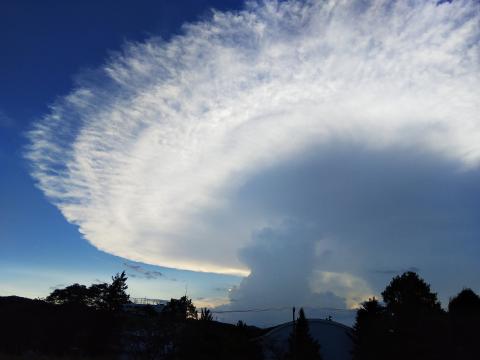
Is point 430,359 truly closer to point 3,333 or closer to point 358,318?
point 358,318

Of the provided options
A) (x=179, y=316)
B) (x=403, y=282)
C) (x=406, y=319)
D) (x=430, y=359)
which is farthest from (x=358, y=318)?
(x=179, y=316)

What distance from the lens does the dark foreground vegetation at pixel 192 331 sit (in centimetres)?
3681

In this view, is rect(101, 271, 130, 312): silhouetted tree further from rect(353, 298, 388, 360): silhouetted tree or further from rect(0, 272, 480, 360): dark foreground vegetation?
rect(353, 298, 388, 360): silhouetted tree

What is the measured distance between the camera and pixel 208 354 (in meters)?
33.2

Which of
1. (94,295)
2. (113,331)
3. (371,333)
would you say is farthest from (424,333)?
(94,295)

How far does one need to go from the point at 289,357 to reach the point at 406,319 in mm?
13024

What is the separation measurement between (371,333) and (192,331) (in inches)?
847

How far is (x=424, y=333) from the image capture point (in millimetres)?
40781

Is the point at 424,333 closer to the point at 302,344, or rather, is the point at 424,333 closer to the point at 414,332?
the point at 414,332

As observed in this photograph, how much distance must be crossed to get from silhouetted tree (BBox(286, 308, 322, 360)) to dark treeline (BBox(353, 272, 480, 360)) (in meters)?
5.46

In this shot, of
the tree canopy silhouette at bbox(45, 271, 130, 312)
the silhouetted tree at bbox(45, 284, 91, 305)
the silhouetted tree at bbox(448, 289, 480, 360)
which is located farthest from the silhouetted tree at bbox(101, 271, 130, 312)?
the silhouetted tree at bbox(448, 289, 480, 360)

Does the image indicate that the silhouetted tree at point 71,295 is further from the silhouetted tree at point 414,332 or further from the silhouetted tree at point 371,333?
the silhouetted tree at point 414,332

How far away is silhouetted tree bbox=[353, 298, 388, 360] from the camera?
145ft

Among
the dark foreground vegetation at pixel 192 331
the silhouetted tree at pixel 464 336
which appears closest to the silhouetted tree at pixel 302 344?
the dark foreground vegetation at pixel 192 331
